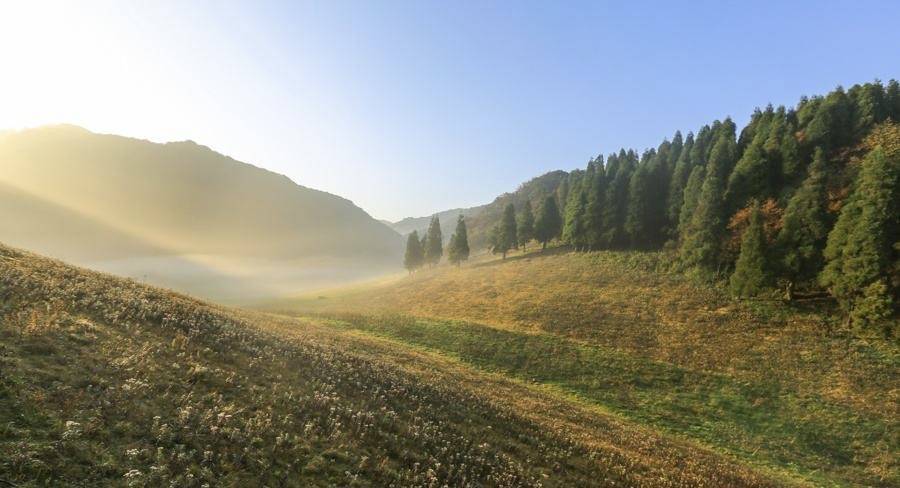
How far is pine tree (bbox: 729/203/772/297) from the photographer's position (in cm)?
4397

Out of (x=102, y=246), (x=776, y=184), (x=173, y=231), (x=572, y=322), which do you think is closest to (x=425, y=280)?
(x=572, y=322)

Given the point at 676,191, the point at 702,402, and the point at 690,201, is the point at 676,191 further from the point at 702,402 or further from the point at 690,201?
the point at 702,402

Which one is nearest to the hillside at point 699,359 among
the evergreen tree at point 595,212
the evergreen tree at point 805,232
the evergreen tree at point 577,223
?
the evergreen tree at point 805,232

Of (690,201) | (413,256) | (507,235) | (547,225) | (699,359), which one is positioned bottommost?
(699,359)

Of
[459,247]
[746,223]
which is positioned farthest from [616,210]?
[459,247]

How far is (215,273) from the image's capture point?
419ft

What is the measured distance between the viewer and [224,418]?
338 inches

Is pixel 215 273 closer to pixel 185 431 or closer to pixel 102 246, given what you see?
pixel 102 246

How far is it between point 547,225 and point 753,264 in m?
48.7

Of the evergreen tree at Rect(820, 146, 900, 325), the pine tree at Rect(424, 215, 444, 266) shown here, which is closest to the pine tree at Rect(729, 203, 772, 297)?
the evergreen tree at Rect(820, 146, 900, 325)

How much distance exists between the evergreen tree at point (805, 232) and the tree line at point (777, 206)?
0.11 m

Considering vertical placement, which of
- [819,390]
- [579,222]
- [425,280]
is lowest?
[819,390]

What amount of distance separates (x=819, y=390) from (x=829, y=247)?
18.6m

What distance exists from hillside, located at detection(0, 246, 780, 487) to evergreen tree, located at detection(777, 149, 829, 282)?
35841mm
